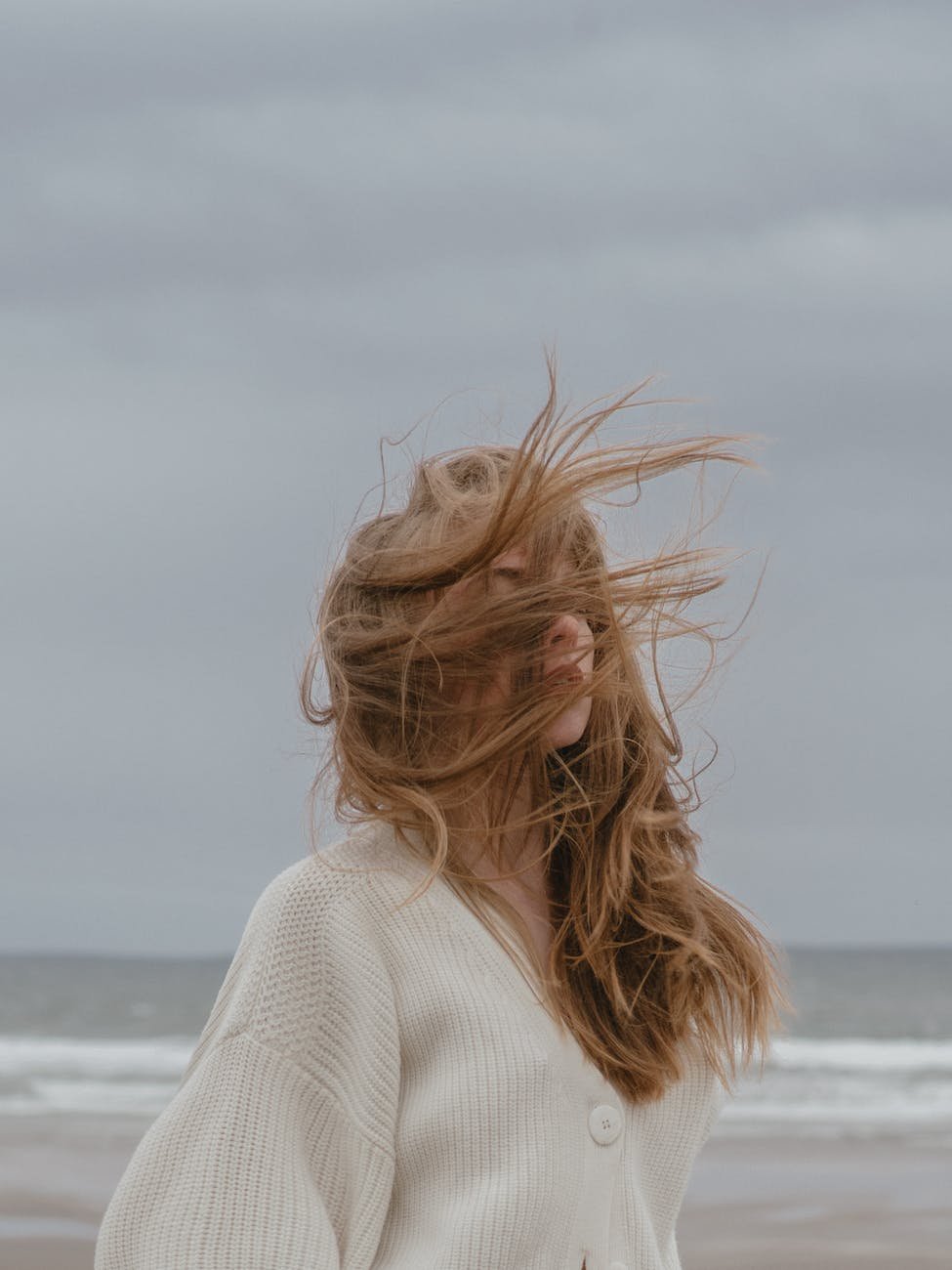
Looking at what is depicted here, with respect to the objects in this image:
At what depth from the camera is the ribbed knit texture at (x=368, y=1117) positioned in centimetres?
148

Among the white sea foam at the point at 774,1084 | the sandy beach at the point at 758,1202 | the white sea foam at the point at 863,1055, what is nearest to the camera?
the sandy beach at the point at 758,1202

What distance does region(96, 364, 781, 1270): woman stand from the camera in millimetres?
1505

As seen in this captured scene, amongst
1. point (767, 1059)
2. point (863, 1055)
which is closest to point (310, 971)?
point (767, 1059)

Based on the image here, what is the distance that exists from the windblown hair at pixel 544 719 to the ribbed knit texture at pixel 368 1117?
7 centimetres

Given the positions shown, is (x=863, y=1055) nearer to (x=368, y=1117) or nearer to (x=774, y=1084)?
(x=774, y=1084)

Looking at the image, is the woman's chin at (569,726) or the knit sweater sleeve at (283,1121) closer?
the knit sweater sleeve at (283,1121)

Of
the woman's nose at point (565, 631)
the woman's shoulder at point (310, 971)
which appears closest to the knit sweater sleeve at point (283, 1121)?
the woman's shoulder at point (310, 971)

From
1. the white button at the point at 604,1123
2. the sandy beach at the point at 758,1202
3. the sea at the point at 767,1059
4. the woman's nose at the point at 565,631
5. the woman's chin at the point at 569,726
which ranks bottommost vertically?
the sea at the point at 767,1059

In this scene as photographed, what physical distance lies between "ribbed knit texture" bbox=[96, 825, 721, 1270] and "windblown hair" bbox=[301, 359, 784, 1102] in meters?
0.07

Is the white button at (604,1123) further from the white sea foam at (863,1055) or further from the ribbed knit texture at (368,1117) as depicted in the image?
the white sea foam at (863,1055)

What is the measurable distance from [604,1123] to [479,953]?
0.20 metres

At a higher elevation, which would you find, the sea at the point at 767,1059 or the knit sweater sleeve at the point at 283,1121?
the knit sweater sleeve at the point at 283,1121

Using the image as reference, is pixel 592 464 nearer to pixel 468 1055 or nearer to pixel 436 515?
pixel 436 515

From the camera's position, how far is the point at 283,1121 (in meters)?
1.50
